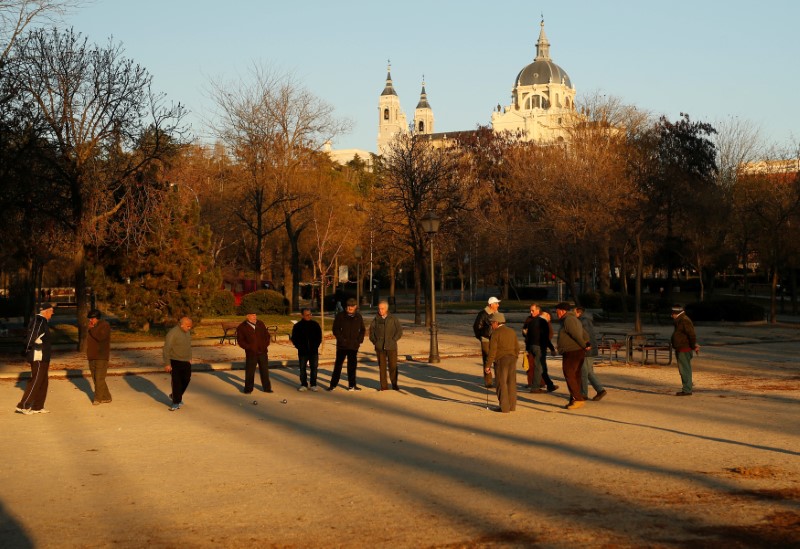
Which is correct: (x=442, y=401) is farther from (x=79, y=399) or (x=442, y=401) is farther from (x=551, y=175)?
(x=551, y=175)

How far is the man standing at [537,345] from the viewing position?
17.1 meters

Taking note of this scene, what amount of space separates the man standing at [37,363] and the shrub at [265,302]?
94.6 ft

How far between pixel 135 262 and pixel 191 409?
17270mm

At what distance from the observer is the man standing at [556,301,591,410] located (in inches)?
593

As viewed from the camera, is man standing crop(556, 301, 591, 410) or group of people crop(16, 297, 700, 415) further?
man standing crop(556, 301, 591, 410)

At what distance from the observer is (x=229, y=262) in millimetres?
66938

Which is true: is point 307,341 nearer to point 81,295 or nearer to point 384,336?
point 384,336

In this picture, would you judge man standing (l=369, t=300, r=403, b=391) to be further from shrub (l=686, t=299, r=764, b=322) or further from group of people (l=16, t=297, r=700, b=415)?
shrub (l=686, t=299, r=764, b=322)

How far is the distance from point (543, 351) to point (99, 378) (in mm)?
8253

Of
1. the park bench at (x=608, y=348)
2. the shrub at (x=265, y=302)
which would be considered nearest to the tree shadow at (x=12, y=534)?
the park bench at (x=608, y=348)

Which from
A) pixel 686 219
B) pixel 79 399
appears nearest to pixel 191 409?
pixel 79 399

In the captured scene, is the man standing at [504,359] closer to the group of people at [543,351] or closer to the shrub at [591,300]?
the group of people at [543,351]

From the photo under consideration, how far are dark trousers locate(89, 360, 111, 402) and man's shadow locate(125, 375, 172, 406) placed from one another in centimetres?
104

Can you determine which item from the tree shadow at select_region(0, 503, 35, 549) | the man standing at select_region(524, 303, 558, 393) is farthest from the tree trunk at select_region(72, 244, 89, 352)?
the tree shadow at select_region(0, 503, 35, 549)
